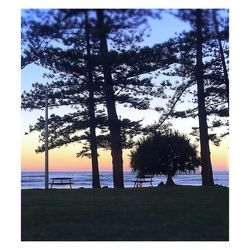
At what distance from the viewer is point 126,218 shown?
836 cm

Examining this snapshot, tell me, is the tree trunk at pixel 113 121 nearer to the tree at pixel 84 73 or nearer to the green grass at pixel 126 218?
the tree at pixel 84 73

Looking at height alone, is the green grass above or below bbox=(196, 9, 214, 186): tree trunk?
below

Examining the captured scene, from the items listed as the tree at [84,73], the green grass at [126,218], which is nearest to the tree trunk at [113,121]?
the tree at [84,73]

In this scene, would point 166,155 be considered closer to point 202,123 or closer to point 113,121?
point 202,123

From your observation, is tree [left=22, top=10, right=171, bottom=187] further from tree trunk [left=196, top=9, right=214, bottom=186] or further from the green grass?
the green grass

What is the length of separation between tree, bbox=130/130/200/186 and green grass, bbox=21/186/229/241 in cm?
417

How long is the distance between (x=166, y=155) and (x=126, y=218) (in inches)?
287

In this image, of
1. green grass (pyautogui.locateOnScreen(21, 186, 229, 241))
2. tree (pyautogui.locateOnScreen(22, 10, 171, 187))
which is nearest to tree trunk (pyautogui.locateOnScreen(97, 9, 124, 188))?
tree (pyautogui.locateOnScreen(22, 10, 171, 187))

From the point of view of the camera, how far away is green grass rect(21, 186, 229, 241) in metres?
7.25
